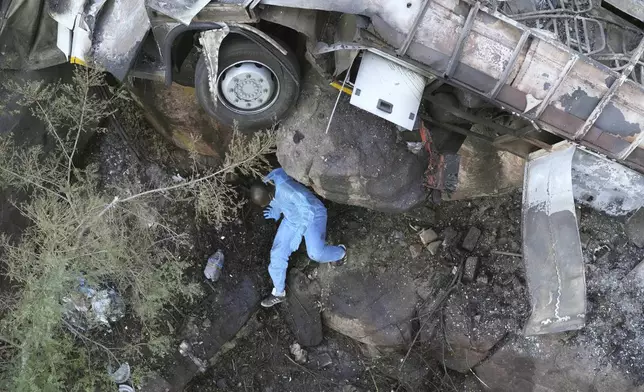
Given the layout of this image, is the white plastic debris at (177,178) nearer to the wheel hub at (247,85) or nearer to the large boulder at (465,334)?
the wheel hub at (247,85)

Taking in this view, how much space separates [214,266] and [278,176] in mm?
1153

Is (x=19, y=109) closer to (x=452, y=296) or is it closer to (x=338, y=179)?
(x=338, y=179)

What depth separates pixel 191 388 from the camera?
6.16 meters

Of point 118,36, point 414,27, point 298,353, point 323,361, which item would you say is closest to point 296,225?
point 298,353

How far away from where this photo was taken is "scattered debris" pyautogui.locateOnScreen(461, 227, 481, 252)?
569 centimetres

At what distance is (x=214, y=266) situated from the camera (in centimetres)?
606

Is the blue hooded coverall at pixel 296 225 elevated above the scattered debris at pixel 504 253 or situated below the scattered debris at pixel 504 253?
below

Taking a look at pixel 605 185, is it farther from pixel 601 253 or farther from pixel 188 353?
pixel 188 353

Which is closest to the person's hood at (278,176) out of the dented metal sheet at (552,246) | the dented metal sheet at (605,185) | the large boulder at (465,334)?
the large boulder at (465,334)

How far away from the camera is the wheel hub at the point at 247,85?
15.4 feet

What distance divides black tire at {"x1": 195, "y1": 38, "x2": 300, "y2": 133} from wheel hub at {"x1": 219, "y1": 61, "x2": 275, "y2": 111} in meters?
0.06

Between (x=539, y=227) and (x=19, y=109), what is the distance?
14.5 feet

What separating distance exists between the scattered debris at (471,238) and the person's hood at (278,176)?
172 cm

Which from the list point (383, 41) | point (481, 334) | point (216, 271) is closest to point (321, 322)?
point (216, 271)
